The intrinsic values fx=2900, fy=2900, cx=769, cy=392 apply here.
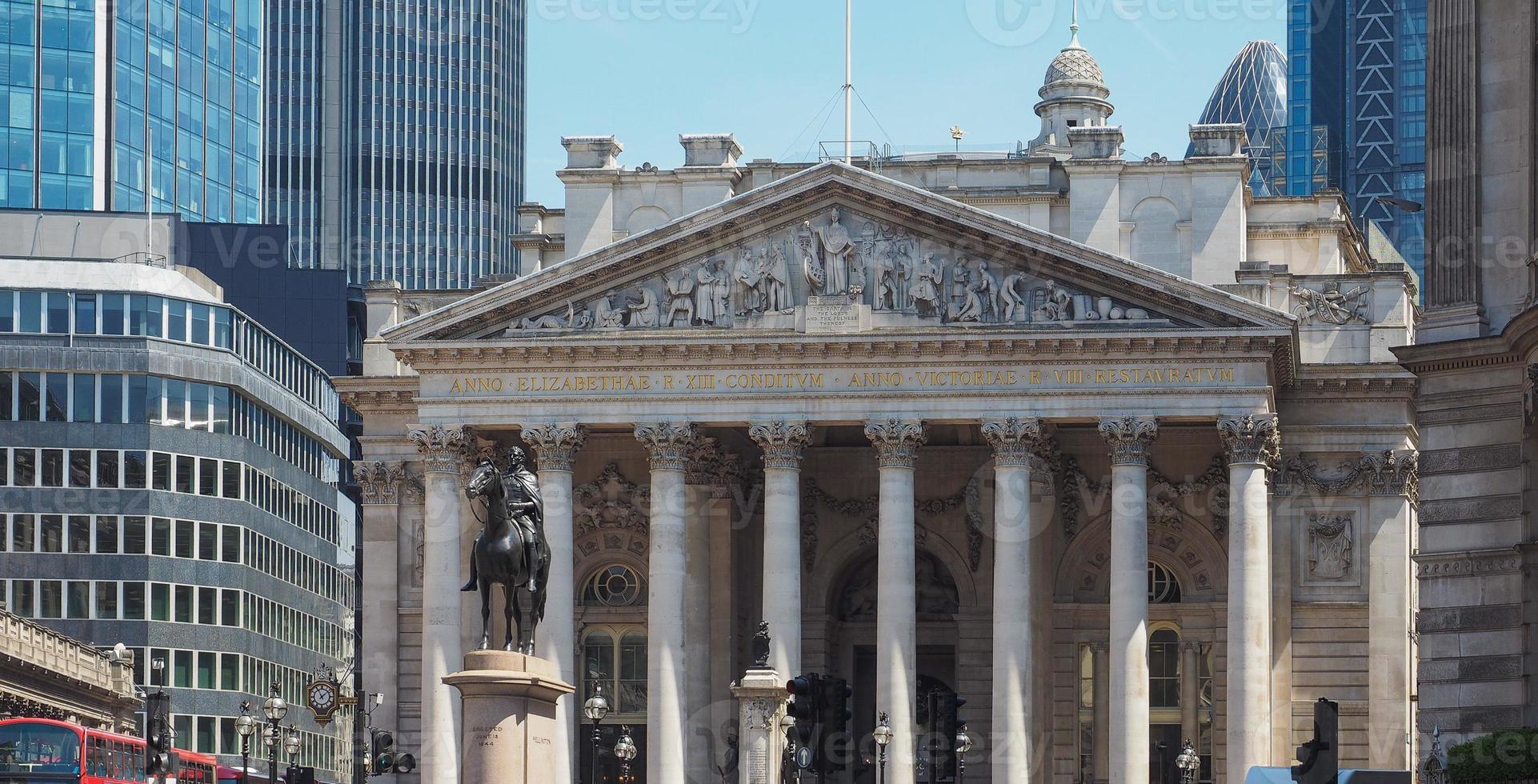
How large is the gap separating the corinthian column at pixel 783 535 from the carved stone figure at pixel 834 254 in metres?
3.95

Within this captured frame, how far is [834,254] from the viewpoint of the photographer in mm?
80812

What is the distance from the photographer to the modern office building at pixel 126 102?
4980 inches

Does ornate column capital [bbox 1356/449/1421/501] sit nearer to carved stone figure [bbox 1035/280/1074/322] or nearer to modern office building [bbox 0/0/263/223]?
carved stone figure [bbox 1035/280/1074/322]

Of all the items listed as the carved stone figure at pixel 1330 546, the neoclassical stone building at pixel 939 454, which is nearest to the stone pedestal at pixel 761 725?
the neoclassical stone building at pixel 939 454

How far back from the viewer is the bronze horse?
146 ft

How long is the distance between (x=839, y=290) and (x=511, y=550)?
121 ft

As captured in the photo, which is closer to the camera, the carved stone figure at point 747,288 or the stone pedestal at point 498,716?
the stone pedestal at point 498,716

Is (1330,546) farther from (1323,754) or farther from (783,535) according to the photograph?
(1323,754)

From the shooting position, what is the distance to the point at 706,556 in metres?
84.3

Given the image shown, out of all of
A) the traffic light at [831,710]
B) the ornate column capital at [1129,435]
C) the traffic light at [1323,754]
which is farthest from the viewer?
the ornate column capital at [1129,435]

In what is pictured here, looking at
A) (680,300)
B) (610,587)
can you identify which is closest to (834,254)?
(680,300)

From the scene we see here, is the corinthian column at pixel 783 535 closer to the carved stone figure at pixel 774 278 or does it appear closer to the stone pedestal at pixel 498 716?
the carved stone figure at pixel 774 278

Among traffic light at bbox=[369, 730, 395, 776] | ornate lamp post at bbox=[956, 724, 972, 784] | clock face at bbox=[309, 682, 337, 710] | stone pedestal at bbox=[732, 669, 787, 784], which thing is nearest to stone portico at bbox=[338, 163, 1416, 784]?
traffic light at bbox=[369, 730, 395, 776]

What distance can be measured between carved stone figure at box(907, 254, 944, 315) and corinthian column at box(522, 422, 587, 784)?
33.4 feet
